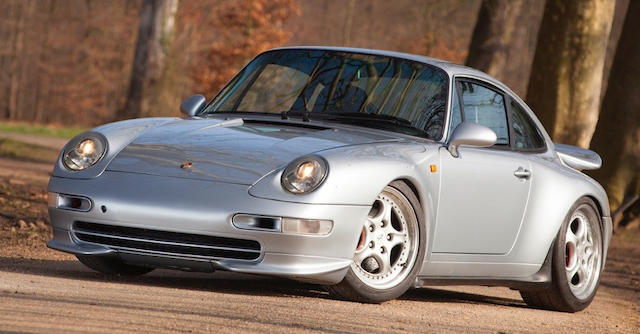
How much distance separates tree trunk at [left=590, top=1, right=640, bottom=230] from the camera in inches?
605

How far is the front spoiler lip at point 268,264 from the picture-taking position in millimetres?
6164

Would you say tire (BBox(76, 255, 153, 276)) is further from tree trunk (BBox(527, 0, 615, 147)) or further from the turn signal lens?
tree trunk (BBox(527, 0, 615, 147))

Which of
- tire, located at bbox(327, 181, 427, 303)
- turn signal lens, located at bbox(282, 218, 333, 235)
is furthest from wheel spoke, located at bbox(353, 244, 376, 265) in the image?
turn signal lens, located at bbox(282, 218, 333, 235)

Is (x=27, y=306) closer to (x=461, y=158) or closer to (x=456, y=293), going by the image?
(x=461, y=158)

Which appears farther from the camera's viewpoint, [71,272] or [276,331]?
[71,272]

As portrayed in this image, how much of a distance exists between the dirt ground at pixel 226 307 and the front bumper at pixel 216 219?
0.58ft

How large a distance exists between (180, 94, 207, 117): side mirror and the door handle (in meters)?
2.06

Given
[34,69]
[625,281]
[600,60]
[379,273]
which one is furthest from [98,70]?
[379,273]

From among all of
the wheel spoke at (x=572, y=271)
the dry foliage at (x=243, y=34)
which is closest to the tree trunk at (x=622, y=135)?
the wheel spoke at (x=572, y=271)

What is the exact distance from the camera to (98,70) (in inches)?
2276

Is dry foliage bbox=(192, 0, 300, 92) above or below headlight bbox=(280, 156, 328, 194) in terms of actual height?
below

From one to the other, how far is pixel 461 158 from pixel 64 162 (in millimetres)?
2317

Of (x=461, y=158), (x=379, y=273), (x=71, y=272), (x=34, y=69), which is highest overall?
(x=461, y=158)

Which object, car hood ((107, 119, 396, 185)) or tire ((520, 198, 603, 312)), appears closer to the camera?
car hood ((107, 119, 396, 185))
